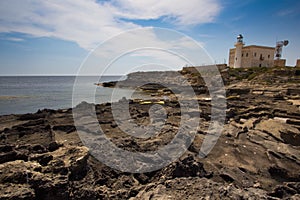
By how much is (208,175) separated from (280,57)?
212 feet

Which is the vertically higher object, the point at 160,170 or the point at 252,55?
the point at 252,55

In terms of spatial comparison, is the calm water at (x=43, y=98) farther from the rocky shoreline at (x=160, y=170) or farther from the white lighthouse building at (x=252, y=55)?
the white lighthouse building at (x=252, y=55)

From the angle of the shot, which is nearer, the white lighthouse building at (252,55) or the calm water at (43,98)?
the calm water at (43,98)

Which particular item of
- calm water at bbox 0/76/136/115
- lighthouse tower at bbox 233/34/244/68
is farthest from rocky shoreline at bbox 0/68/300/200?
lighthouse tower at bbox 233/34/244/68

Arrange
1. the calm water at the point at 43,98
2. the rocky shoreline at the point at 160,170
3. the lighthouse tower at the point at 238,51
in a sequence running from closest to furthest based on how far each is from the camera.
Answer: the rocky shoreline at the point at 160,170 → the calm water at the point at 43,98 → the lighthouse tower at the point at 238,51

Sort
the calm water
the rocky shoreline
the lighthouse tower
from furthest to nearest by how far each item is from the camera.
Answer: the lighthouse tower, the calm water, the rocky shoreline

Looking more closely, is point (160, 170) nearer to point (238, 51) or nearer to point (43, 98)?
point (43, 98)

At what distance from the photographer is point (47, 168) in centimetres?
451

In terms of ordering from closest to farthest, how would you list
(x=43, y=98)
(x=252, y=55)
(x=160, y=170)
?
(x=160, y=170) < (x=43, y=98) < (x=252, y=55)

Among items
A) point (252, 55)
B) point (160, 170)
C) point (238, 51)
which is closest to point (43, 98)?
point (160, 170)

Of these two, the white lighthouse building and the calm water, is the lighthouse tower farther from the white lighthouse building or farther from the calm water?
the calm water

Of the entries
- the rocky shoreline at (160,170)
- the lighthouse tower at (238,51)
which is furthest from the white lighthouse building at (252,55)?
the rocky shoreline at (160,170)

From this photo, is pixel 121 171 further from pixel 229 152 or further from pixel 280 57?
pixel 280 57

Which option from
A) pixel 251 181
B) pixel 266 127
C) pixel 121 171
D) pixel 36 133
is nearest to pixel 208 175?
pixel 251 181
